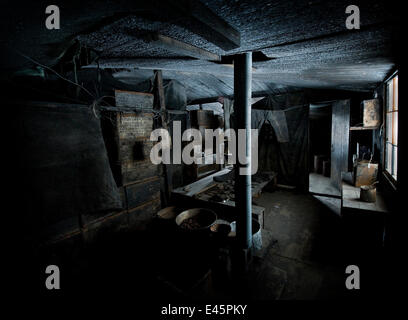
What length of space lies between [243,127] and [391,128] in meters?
4.19

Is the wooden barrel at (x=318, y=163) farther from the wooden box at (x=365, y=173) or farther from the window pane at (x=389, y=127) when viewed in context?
the window pane at (x=389, y=127)

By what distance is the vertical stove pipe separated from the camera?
11.7 ft

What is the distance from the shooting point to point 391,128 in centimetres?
507

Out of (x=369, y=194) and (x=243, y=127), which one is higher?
(x=243, y=127)

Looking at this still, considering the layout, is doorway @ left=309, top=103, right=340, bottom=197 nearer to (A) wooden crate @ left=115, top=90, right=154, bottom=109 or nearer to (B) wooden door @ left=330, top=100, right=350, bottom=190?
(B) wooden door @ left=330, top=100, right=350, bottom=190

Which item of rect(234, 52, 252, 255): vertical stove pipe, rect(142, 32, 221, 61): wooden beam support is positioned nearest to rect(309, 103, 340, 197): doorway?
rect(234, 52, 252, 255): vertical stove pipe

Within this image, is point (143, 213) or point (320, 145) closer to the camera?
point (143, 213)

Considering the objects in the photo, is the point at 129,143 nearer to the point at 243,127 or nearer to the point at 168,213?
the point at 168,213

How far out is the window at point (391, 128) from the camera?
461cm

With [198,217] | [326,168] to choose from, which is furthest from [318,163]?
[198,217]

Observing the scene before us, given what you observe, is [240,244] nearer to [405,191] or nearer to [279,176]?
[405,191]

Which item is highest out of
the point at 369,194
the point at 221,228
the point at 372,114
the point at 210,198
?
the point at 372,114

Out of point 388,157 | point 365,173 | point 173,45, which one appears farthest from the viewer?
point 365,173
